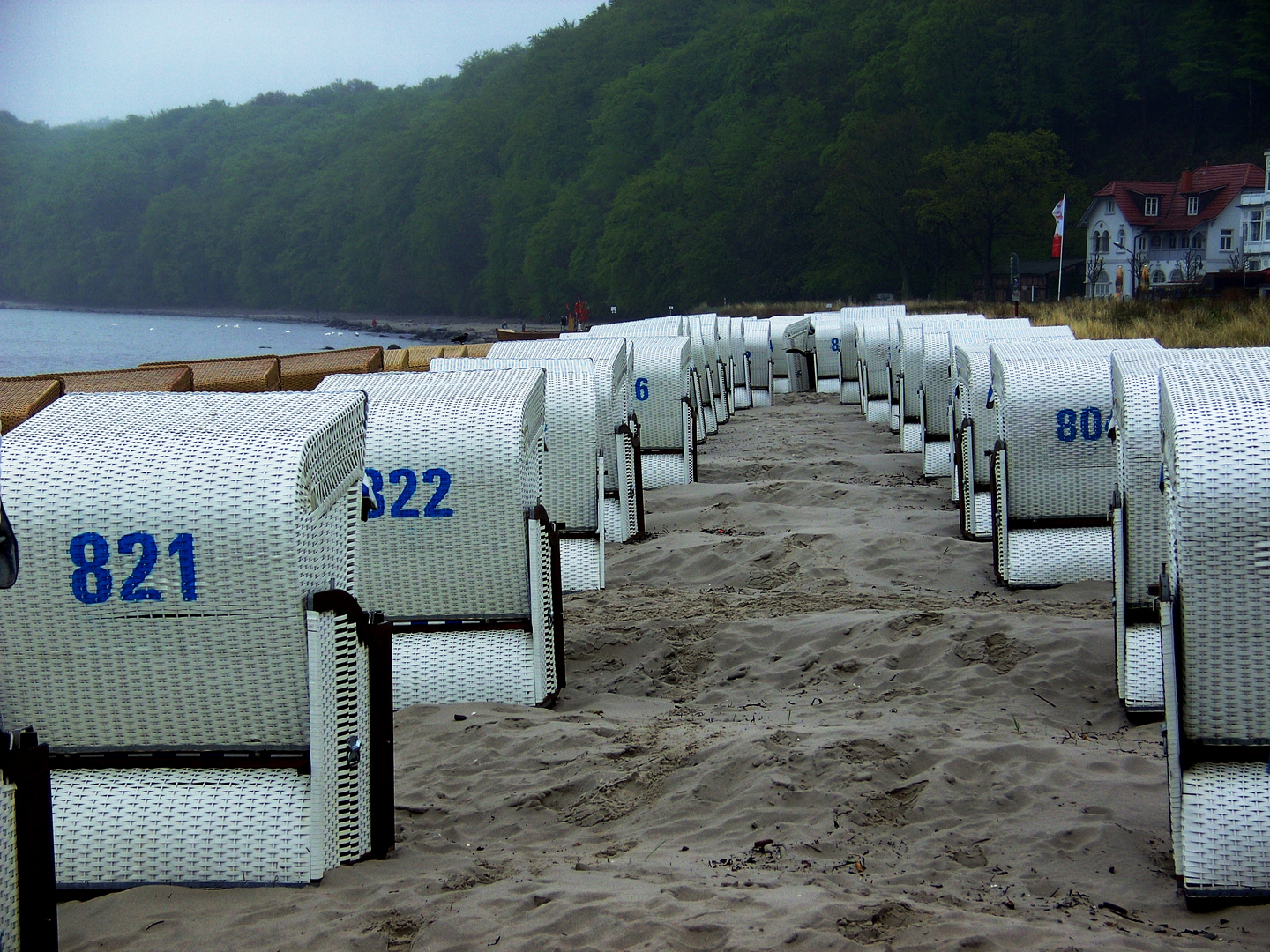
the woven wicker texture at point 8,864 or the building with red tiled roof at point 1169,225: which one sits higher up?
the building with red tiled roof at point 1169,225

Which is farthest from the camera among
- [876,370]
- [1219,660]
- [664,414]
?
[876,370]

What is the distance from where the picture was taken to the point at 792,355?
29.9 meters

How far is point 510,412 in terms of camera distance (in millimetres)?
6031

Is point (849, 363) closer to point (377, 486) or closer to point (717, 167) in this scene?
point (377, 486)

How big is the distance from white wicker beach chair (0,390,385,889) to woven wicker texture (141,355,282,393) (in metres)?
6.08

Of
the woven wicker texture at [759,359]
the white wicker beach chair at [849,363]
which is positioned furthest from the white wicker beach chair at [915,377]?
the woven wicker texture at [759,359]

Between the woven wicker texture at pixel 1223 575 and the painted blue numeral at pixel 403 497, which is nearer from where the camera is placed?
the woven wicker texture at pixel 1223 575

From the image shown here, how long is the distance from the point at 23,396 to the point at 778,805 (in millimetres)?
5248

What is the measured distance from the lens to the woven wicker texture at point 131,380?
8500 mm

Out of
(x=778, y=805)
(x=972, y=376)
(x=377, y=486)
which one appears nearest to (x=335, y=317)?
(x=972, y=376)

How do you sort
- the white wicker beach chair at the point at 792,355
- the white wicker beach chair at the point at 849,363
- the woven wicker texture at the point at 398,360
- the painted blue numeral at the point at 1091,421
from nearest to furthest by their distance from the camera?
1. the painted blue numeral at the point at 1091,421
2. the woven wicker texture at the point at 398,360
3. the white wicker beach chair at the point at 849,363
4. the white wicker beach chair at the point at 792,355

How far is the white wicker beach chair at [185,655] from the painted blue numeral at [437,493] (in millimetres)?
1900

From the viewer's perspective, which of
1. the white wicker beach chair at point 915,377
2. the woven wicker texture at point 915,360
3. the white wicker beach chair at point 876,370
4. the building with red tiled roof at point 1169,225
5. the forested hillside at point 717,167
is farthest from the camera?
the forested hillside at point 717,167

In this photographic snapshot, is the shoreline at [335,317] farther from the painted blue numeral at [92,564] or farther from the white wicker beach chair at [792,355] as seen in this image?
the painted blue numeral at [92,564]
